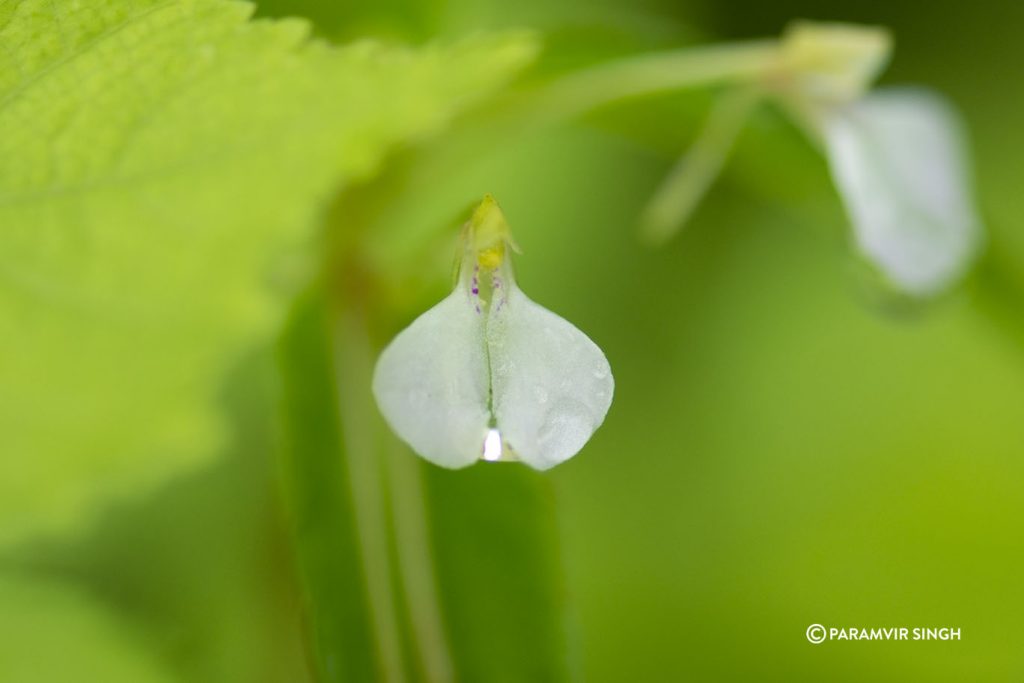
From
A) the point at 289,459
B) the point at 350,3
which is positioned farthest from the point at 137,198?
Answer: the point at 350,3

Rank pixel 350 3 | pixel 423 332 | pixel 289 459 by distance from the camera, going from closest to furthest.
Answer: pixel 423 332 → pixel 289 459 → pixel 350 3

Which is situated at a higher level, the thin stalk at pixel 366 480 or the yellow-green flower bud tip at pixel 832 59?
the yellow-green flower bud tip at pixel 832 59

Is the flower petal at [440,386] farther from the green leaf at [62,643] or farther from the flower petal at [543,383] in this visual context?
the green leaf at [62,643]

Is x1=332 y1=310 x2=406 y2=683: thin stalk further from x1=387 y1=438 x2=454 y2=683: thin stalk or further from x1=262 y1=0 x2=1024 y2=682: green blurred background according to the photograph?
x1=262 y1=0 x2=1024 y2=682: green blurred background

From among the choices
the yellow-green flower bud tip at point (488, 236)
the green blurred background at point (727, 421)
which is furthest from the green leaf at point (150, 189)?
the green blurred background at point (727, 421)

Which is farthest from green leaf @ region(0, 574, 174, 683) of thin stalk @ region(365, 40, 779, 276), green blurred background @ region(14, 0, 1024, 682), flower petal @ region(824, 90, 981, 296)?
flower petal @ region(824, 90, 981, 296)

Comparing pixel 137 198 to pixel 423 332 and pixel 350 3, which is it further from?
pixel 350 3
